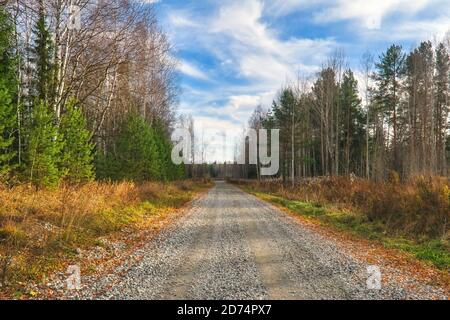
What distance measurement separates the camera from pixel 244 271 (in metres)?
5.71

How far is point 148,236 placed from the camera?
923 centimetres

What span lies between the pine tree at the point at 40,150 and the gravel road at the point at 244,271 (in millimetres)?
5550

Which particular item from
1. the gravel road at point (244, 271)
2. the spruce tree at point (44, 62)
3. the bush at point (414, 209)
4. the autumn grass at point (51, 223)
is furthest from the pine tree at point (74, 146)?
the bush at point (414, 209)

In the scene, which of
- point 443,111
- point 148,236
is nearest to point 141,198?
point 148,236

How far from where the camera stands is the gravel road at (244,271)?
15.2 ft

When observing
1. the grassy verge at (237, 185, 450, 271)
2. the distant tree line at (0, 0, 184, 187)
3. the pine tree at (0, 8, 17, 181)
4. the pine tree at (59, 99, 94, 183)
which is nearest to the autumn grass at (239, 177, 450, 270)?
the grassy verge at (237, 185, 450, 271)

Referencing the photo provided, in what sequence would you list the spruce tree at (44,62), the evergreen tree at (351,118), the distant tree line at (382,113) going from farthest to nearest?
the evergreen tree at (351,118)
the distant tree line at (382,113)
the spruce tree at (44,62)

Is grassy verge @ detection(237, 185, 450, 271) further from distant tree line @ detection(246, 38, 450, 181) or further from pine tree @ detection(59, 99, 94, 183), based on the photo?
distant tree line @ detection(246, 38, 450, 181)

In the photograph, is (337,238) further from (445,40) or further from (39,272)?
(445,40)

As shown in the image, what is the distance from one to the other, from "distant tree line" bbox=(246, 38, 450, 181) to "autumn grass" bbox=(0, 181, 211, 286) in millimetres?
23445

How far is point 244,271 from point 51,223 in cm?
564

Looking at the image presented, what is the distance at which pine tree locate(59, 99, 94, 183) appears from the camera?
1439cm

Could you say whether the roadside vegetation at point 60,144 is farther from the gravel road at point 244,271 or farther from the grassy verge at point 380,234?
the grassy verge at point 380,234

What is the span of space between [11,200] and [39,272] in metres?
4.62
